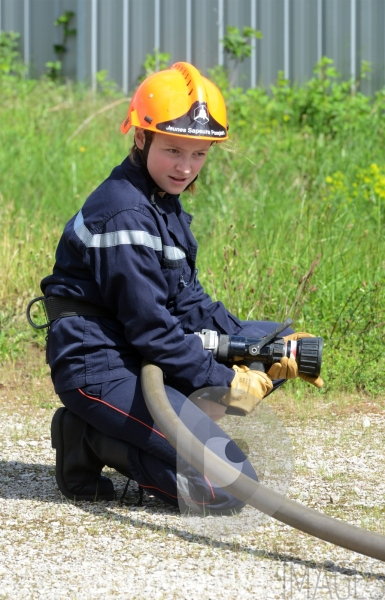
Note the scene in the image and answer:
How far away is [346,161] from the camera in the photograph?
276 inches

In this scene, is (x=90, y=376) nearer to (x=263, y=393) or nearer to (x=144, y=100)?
(x=263, y=393)

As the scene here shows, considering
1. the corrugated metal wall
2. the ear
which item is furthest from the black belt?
the corrugated metal wall

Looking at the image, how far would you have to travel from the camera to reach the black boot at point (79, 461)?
3.18 m

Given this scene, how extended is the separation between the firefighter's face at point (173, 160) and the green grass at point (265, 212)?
361 mm

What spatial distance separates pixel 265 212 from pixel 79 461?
3178 mm

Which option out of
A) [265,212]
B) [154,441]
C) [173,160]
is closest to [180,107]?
[173,160]

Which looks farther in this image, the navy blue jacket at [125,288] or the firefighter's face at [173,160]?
the firefighter's face at [173,160]

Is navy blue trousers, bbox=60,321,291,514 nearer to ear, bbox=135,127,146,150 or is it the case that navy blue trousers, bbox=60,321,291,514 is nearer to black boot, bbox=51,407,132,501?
black boot, bbox=51,407,132,501

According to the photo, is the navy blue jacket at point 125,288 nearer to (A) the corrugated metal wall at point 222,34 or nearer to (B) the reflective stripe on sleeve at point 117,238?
(B) the reflective stripe on sleeve at point 117,238

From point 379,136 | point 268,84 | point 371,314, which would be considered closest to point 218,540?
point 371,314

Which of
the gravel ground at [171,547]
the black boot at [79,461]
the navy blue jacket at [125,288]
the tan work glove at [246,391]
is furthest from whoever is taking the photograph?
the black boot at [79,461]

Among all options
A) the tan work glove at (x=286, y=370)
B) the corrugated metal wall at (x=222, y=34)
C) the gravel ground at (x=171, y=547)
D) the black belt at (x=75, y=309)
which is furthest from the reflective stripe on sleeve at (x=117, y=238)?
the corrugated metal wall at (x=222, y=34)

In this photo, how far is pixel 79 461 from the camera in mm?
3174

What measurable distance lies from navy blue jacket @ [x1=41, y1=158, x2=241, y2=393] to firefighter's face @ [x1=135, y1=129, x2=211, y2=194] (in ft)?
0.20
